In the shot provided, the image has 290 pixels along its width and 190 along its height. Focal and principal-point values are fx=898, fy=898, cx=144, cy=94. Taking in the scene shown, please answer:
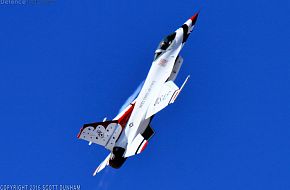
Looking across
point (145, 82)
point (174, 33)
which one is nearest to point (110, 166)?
point (145, 82)

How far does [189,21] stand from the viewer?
4450cm

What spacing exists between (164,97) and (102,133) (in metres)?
3.29

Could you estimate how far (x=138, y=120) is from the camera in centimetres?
4016

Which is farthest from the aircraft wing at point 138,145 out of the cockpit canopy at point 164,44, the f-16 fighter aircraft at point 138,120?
the cockpit canopy at point 164,44

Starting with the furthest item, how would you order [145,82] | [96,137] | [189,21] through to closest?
1. [189,21]
2. [145,82]
3. [96,137]

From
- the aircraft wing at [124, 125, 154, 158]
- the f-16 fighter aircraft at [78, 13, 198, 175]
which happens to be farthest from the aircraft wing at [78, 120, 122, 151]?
the aircraft wing at [124, 125, 154, 158]

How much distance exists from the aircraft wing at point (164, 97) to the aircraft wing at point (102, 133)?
169 centimetres

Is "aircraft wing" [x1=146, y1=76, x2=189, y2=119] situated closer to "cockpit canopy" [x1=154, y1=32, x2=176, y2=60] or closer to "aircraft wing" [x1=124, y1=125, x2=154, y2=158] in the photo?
"aircraft wing" [x1=124, y1=125, x2=154, y2=158]

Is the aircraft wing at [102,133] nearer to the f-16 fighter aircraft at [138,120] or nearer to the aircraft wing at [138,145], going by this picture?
the f-16 fighter aircraft at [138,120]

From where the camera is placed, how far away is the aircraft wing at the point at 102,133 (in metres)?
38.4

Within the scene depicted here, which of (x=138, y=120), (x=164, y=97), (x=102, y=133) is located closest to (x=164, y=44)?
(x=164, y=97)

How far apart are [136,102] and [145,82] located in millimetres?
1293

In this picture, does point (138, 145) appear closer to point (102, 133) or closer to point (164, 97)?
point (102, 133)

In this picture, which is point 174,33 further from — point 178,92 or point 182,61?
point 178,92
